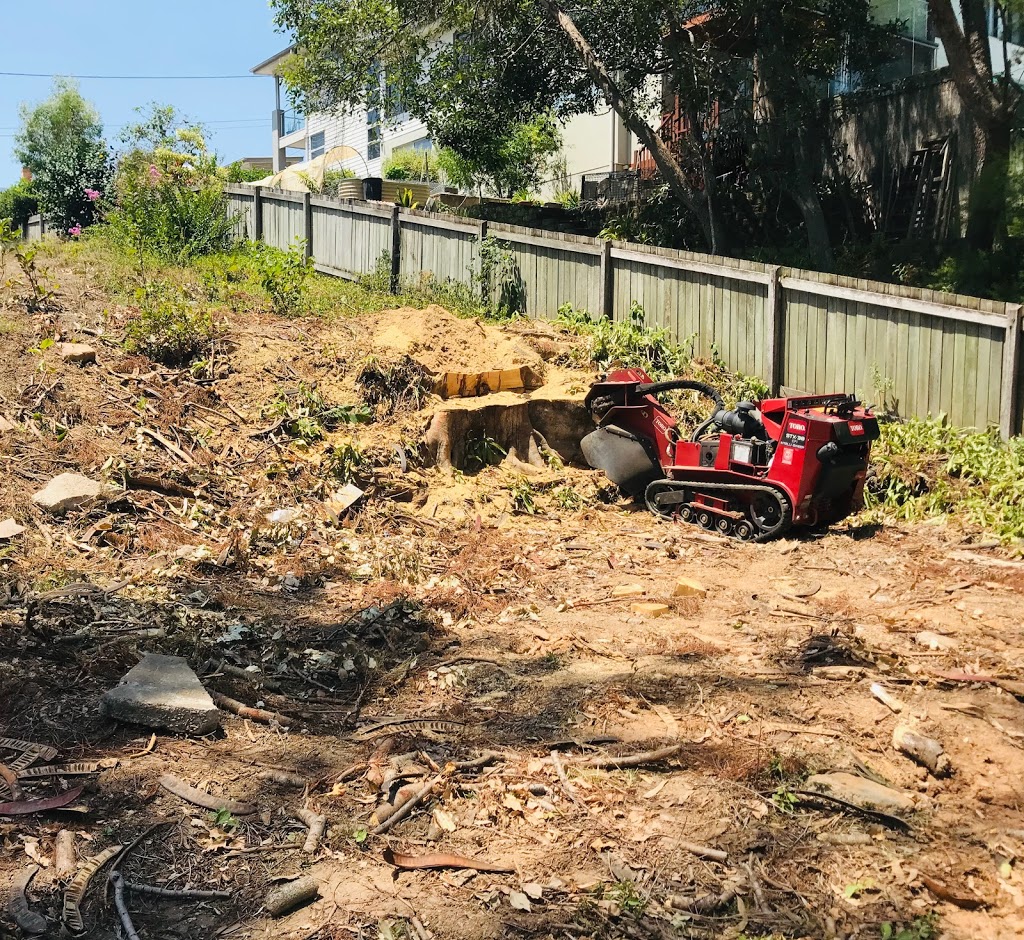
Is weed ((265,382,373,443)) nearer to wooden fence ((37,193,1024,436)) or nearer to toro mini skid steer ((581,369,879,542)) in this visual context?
toro mini skid steer ((581,369,879,542))

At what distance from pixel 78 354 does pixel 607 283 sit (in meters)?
6.16

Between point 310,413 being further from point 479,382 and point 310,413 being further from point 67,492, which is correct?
point 67,492

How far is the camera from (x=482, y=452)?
35.3ft

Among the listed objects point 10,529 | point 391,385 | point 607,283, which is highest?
point 607,283

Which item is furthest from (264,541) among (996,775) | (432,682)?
(996,775)

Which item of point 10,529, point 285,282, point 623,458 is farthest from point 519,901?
point 285,282

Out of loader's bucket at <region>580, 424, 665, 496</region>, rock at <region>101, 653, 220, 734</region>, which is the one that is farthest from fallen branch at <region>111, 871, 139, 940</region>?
loader's bucket at <region>580, 424, 665, 496</region>

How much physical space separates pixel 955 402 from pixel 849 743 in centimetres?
573

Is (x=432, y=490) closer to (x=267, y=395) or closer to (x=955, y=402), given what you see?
(x=267, y=395)

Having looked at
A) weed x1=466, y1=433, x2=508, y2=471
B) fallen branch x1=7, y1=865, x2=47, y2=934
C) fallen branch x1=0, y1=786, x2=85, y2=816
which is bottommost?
fallen branch x1=7, y1=865, x2=47, y2=934

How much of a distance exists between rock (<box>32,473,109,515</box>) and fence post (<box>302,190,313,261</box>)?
1107cm

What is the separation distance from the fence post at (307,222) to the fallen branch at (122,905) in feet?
53.3

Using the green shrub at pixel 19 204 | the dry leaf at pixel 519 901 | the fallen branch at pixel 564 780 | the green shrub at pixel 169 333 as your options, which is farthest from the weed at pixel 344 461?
the green shrub at pixel 19 204

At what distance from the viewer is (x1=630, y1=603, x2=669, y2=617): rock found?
7283 mm
